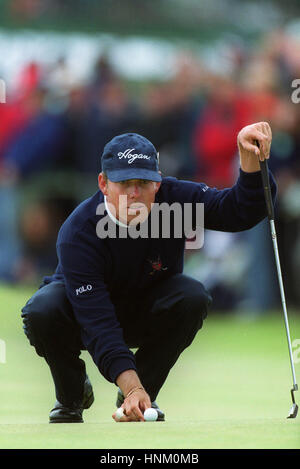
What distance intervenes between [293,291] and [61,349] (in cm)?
500

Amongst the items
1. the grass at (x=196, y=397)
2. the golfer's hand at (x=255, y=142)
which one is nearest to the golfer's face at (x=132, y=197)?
the golfer's hand at (x=255, y=142)

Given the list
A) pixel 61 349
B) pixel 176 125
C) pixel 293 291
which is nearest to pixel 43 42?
pixel 176 125

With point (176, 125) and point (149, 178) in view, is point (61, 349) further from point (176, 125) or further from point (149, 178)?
point (176, 125)

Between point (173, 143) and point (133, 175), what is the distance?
5436 millimetres

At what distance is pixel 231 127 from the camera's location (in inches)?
363

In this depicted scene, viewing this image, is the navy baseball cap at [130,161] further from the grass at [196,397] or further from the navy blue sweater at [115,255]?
the grass at [196,397]

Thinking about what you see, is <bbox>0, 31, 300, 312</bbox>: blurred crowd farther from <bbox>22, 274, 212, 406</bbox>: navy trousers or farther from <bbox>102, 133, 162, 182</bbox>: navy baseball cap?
<bbox>102, 133, 162, 182</bbox>: navy baseball cap

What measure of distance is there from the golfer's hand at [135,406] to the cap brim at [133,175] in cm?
84

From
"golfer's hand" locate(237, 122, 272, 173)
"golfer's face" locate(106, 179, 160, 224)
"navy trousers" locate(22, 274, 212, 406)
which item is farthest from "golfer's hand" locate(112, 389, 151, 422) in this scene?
"golfer's hand" locate(237, 122, 272, 173)

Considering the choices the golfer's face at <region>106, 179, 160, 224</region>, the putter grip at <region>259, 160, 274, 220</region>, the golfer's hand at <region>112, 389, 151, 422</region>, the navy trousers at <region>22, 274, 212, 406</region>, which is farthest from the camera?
the navy trousers at <region>22, 274, 212, 406</region>

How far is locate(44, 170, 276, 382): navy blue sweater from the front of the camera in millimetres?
4441

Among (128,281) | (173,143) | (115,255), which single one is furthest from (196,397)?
(173,143)
